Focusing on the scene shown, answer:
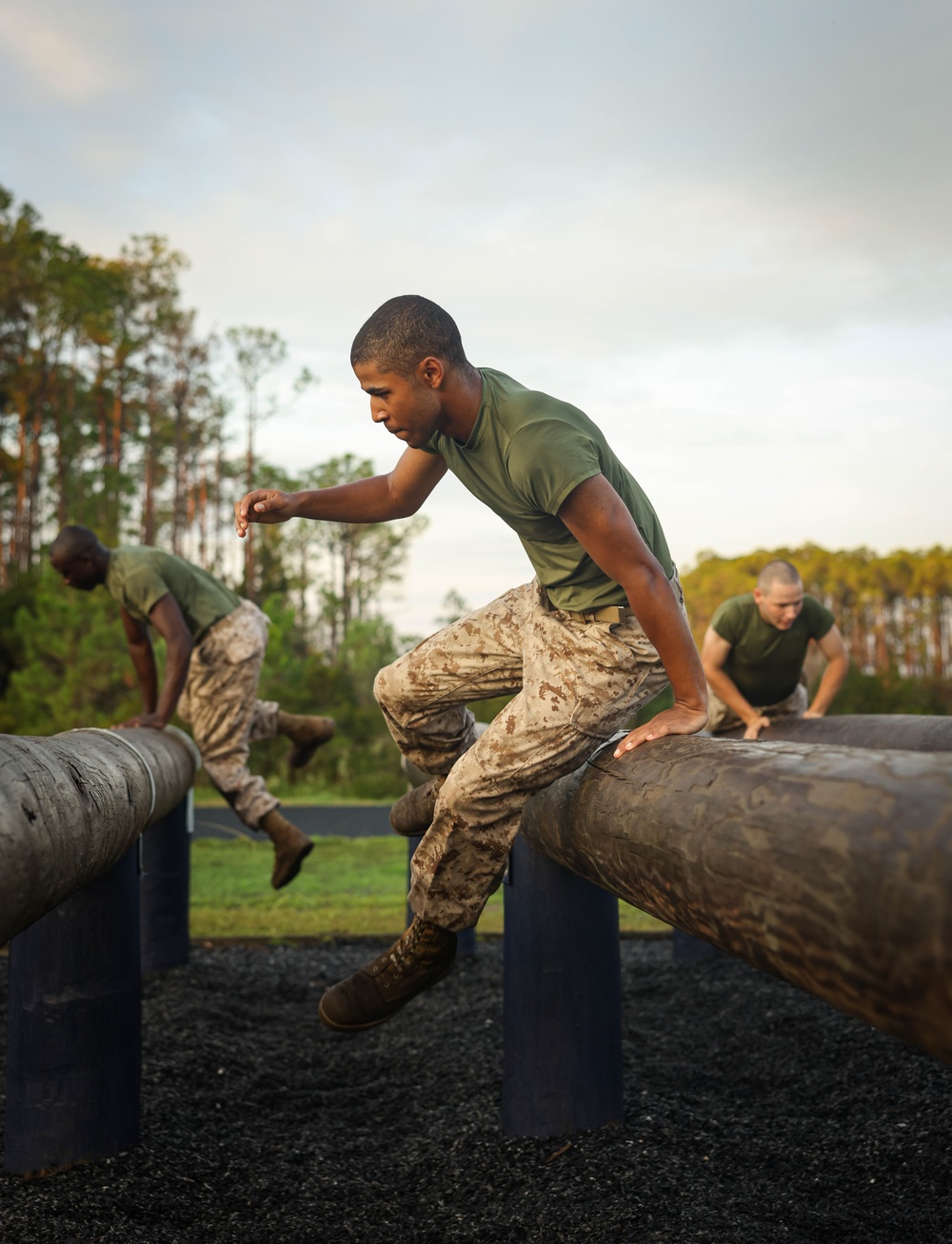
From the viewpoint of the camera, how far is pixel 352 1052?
4.34 meters

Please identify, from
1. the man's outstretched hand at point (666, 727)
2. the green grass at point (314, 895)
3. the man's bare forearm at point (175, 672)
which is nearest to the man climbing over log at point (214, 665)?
the man's bare forearm at point (175, 672)

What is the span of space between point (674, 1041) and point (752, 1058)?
1.22ft

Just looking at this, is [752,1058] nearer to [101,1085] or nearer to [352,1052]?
[352,1052]

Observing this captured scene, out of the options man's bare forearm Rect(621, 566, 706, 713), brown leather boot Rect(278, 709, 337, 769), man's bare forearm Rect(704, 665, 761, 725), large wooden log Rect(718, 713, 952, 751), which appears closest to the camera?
man's bare forearm Rect(621, 566, 706, 713)

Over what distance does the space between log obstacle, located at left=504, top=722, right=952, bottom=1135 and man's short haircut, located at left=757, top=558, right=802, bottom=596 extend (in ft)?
11.5

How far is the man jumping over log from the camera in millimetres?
2484

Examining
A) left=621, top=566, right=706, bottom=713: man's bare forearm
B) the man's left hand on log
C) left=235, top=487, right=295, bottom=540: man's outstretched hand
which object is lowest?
the man's left hand on log

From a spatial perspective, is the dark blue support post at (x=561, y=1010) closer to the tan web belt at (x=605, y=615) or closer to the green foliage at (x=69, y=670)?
the tan web belt at (x=605, y=615)

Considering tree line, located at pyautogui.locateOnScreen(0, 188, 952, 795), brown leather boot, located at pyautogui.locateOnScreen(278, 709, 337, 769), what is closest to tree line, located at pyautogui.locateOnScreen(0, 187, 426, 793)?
tree line, located at pyautogui.locateOnScreen(0, 188, 952, 795)

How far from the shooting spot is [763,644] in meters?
5.66

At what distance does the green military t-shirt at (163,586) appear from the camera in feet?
17.3

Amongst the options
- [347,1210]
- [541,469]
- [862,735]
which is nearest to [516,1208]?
[347,1210]

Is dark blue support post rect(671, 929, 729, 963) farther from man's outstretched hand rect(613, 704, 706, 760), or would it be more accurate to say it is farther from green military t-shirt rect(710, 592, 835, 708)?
man's outstretched hand rect(613, 704, 706, 760)

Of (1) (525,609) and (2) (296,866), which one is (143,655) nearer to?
(2) (296,866)
